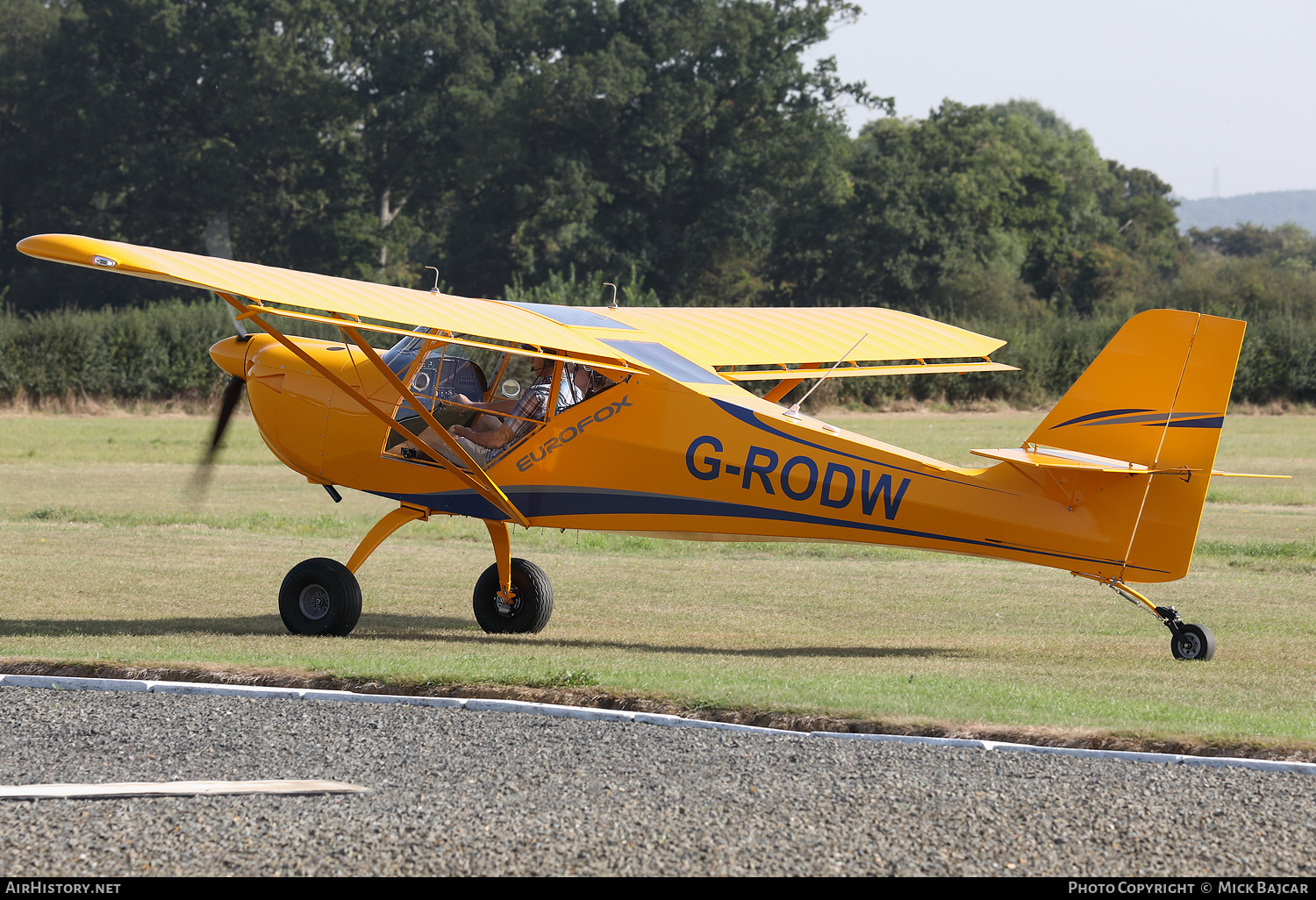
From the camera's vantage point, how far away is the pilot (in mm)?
9953

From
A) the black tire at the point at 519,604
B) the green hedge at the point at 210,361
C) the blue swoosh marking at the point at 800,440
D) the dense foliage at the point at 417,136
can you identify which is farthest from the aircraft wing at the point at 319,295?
the dense foliage at the point at 417,136

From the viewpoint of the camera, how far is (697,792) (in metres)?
5.52

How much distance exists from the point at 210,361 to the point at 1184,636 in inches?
1621

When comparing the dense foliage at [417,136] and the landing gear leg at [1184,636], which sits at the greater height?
the dense foliage at [417,136]

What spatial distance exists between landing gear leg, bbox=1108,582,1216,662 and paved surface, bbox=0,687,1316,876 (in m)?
3.01

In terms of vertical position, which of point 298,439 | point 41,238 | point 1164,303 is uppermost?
point 1164,303

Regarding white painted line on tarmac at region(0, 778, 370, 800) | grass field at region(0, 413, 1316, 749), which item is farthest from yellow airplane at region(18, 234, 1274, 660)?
white painted line on tarmac at region(0, 778, 370, 800)

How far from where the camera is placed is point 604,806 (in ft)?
17.5

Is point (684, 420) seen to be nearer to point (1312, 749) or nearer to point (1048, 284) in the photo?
point (1312, 749)

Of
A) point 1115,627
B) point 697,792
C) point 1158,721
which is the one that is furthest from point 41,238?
point 1115,627

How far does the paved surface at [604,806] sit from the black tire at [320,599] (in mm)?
2998

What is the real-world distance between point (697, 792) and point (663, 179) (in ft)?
187

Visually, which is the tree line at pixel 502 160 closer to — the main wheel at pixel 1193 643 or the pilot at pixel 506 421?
the pilot at pixel 506 421

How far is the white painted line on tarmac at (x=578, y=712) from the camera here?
604 centimetres
